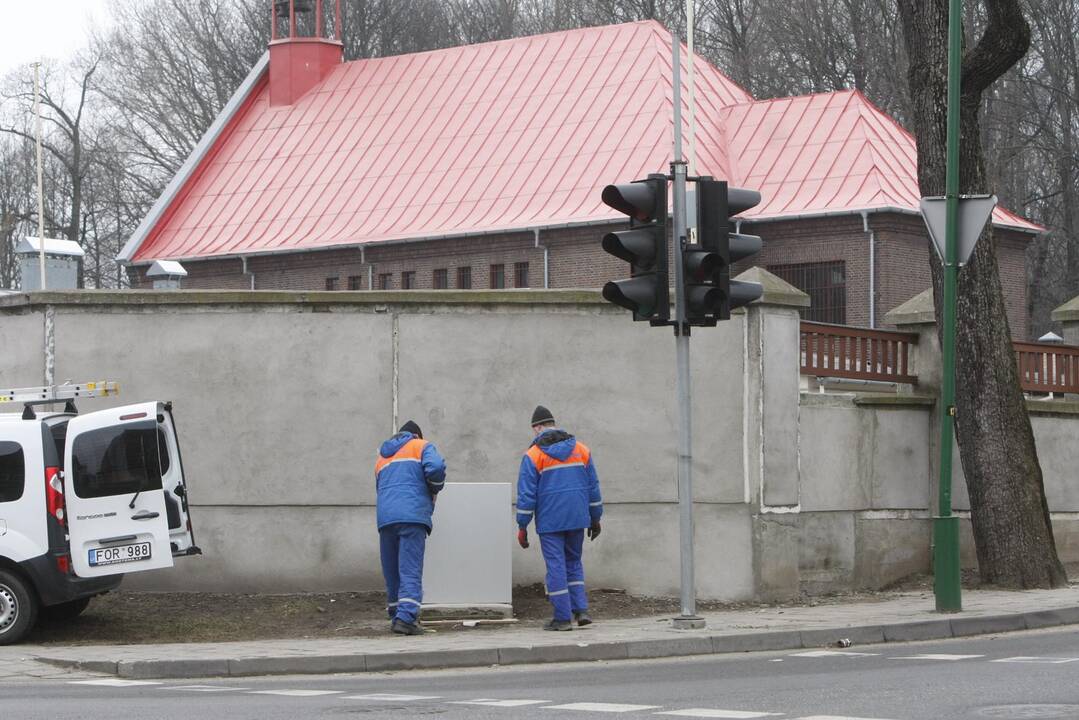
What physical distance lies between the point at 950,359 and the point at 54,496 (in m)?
7.62

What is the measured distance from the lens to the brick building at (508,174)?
125 ft

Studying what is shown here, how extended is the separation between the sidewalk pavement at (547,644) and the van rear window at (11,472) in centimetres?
126

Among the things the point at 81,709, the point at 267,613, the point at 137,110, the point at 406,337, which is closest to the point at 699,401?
the point at 406,337

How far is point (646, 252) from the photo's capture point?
44.6 ft

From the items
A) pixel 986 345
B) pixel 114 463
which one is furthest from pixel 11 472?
pixel 986 345

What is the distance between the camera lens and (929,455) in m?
18.7

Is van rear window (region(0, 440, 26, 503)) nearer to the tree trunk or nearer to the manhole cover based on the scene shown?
the manhole cover

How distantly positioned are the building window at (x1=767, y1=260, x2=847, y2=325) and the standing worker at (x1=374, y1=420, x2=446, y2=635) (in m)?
24.8

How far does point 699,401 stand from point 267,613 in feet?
14.6

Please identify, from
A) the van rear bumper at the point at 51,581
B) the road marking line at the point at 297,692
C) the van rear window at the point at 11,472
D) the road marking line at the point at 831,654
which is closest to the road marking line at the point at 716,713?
the road marking line at the point at 297,692

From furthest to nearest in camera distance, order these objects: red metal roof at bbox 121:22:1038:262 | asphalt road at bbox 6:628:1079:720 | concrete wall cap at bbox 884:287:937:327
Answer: red metal roof at bbox 121:22:1038:262
concrete wall cap at bbox 884:287:937:327
asphalt road at bbox 6:628:1079:720

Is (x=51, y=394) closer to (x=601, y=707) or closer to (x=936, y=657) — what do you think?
(x=601, y=707)

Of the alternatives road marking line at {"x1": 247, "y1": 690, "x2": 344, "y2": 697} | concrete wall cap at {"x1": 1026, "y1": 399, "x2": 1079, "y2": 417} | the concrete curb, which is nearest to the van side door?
the concrete curb

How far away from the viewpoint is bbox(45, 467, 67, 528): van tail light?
14078mm
